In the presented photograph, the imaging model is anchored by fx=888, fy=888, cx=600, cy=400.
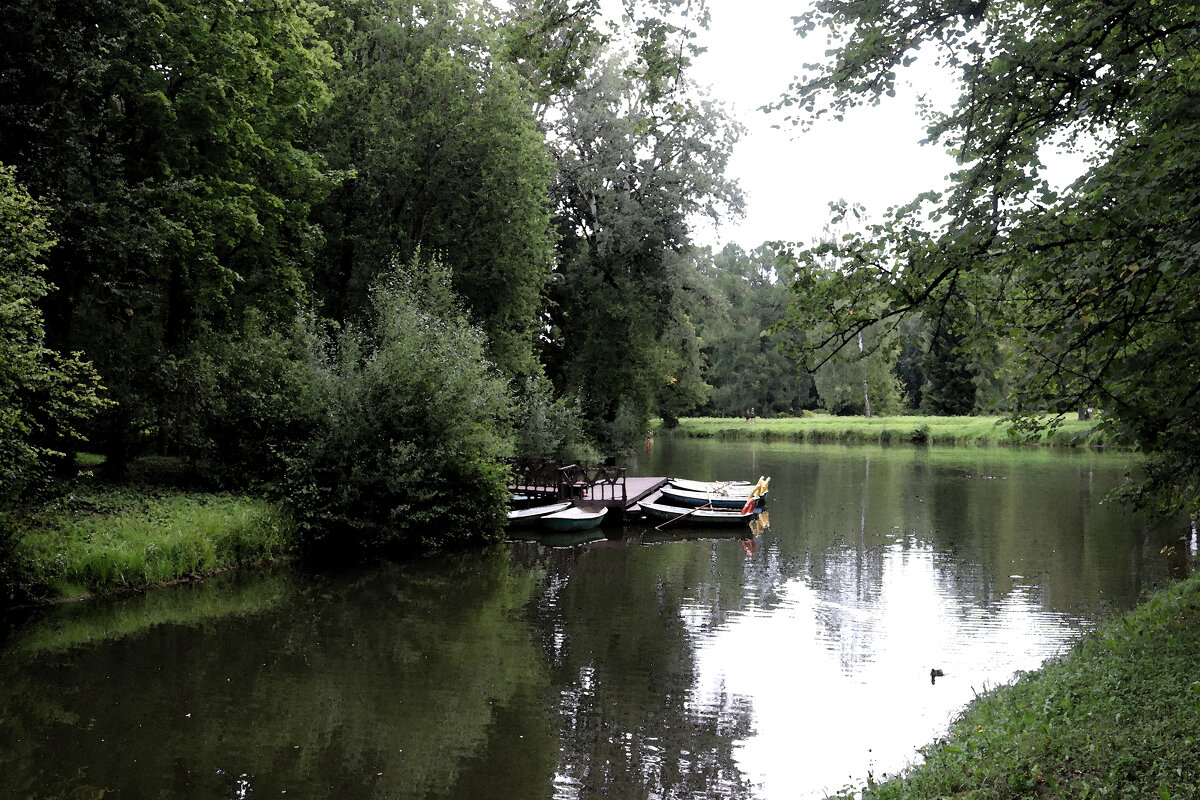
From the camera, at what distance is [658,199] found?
3397 centimetres

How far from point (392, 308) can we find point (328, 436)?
392 cm

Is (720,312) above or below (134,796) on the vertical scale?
above

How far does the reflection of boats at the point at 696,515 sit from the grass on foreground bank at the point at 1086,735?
14734 mm

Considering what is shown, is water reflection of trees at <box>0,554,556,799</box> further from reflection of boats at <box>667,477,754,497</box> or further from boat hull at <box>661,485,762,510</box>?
reflection of boats at <box>667,477,754,497</box>

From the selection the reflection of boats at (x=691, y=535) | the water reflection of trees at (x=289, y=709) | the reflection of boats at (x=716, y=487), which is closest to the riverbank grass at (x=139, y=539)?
the water reflection of trees at (x=289, y=709)

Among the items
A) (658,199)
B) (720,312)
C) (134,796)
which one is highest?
(658,199)

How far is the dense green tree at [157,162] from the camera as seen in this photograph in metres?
15.3

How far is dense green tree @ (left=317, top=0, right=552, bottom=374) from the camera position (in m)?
25.9

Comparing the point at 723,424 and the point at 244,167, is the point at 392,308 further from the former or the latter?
the point at 723,424

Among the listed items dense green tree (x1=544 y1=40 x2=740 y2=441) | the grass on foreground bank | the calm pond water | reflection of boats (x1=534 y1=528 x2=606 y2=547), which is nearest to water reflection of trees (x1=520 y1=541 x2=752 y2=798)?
the calm pond water

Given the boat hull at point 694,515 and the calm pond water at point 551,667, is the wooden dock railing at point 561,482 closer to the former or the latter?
the boat hull at point 694,515

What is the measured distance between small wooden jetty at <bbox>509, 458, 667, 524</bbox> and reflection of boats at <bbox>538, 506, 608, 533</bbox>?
1.07 meters

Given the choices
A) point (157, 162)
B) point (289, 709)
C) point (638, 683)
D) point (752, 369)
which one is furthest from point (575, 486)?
point (752, 369)

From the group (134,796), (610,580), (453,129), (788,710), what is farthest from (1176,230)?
(453,129)
